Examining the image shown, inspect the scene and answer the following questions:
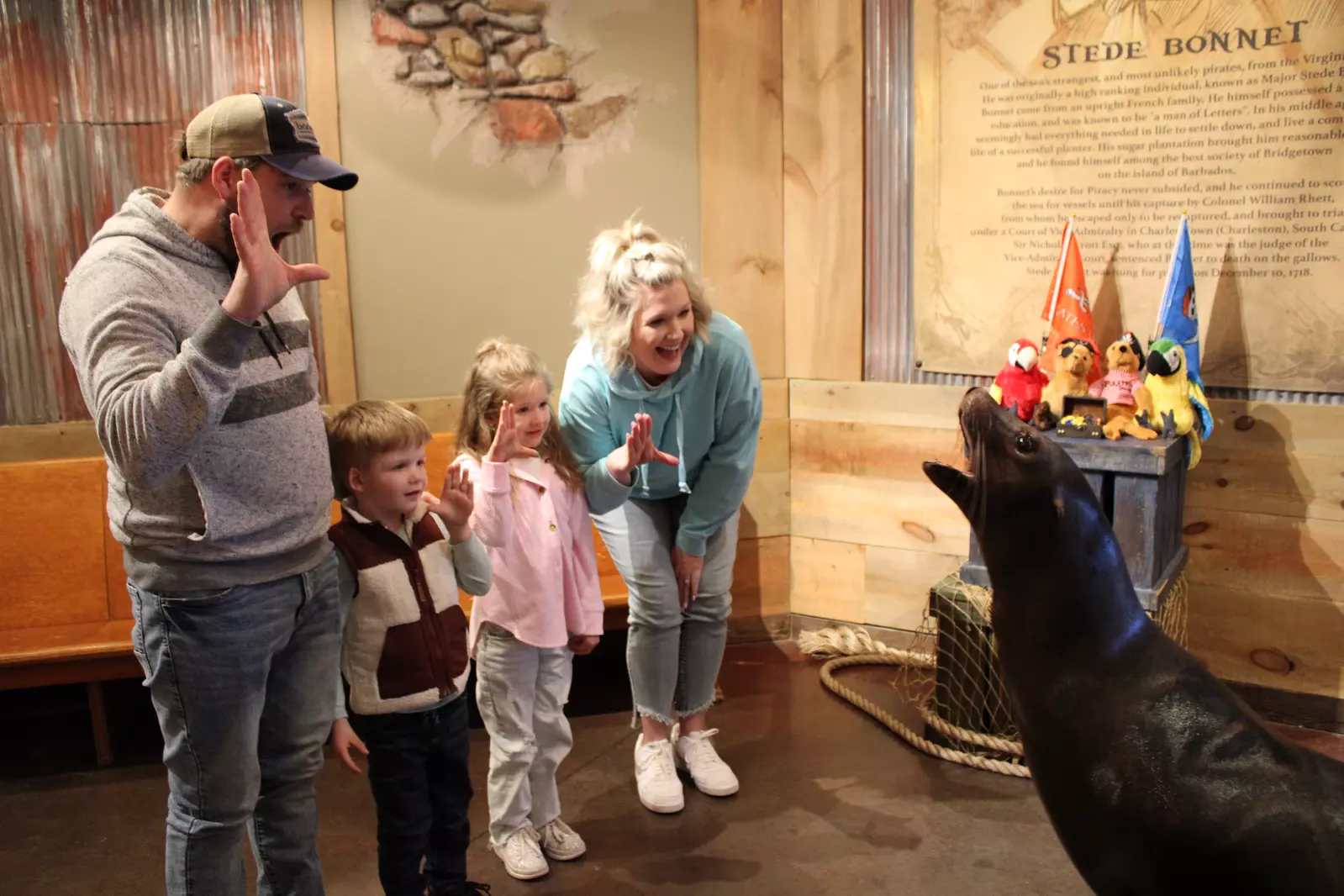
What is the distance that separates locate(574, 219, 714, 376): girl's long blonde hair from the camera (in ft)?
9.14

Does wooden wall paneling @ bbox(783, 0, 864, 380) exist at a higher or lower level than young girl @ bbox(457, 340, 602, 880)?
Answer: higher

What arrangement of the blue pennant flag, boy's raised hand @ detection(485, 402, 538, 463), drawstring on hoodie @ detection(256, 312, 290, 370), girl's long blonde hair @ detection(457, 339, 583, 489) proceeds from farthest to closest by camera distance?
the blue pennant flag
girl's long blonde hair @ detection(457, 339, 583, 489)
boy's raised hand @ detection(485, 402, 538, 463)
drawstring on hoodie @ detection(256, 312, 290, 370)

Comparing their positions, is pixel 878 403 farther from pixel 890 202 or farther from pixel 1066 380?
pixel 1066 380

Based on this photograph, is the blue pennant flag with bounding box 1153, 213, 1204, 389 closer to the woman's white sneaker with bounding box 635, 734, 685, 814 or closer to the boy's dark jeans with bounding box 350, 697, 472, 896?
the woman's white sneaker with bounding box 635, 734, 685, 814

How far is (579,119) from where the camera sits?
164 inches

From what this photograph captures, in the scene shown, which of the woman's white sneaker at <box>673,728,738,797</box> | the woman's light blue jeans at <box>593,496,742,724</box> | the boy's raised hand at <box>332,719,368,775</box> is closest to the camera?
the boy's raised hand at <box>332,719,368,775</box>

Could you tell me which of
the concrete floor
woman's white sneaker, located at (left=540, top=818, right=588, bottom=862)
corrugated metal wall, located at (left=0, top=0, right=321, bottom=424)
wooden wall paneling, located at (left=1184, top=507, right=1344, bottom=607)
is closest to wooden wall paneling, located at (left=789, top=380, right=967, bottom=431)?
wooden wall paneling, located at (left=1184, top=507, right=1344, bottom=607)

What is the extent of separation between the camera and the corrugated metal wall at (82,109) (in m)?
3.72

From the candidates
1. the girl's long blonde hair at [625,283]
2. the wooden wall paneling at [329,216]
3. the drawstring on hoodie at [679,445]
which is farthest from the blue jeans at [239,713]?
the wooden wall paneling at [329,216]

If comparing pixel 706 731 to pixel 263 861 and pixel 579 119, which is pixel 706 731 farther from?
pixel 579 119

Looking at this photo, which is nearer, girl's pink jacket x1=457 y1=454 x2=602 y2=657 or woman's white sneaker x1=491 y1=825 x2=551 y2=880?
girl's pink jacket x1=457 y1=454 x2=602 y2=657

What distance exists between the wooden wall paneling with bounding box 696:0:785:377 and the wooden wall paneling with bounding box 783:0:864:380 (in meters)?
0.05

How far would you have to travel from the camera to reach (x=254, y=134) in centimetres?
187

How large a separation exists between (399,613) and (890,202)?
258 centimetres
